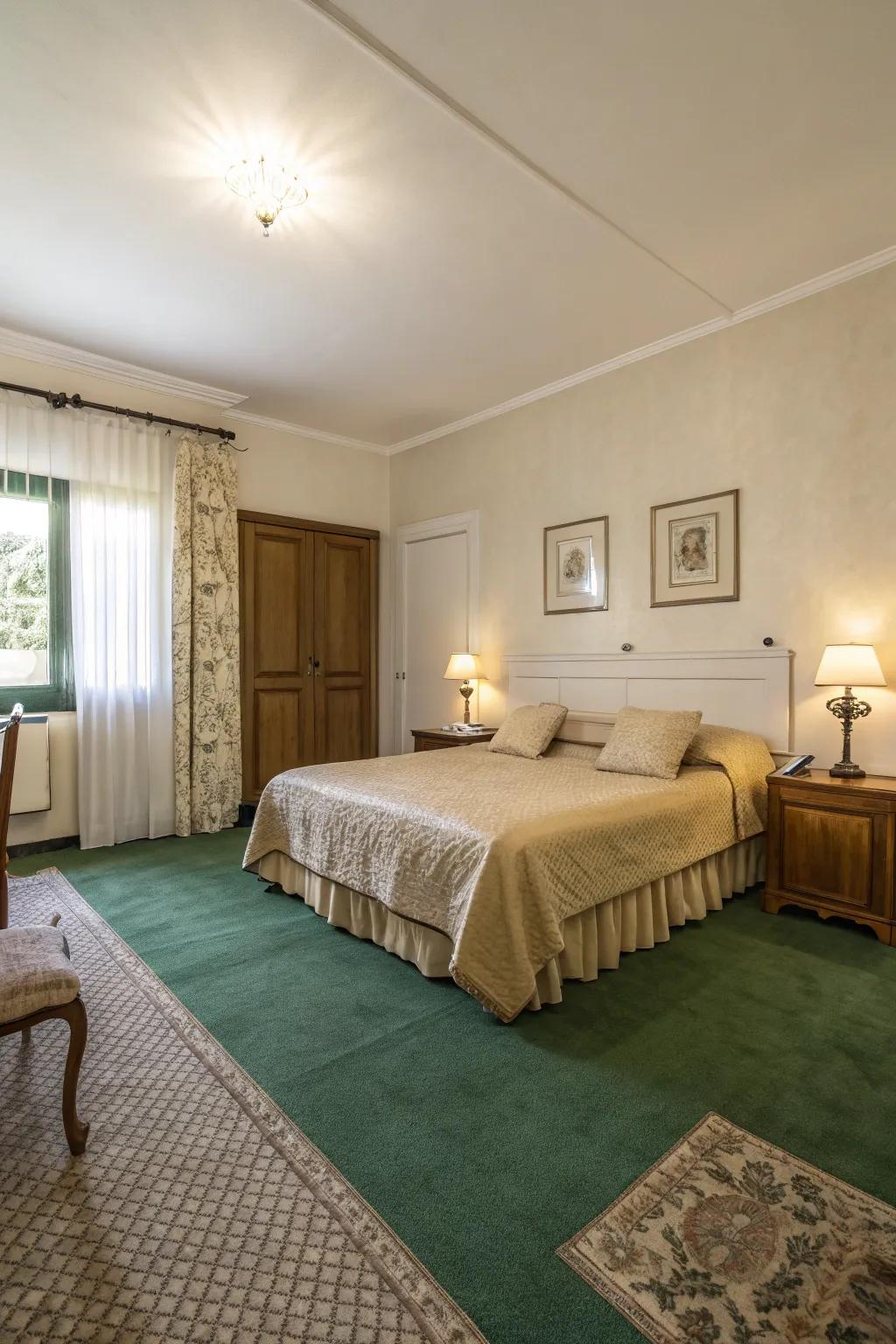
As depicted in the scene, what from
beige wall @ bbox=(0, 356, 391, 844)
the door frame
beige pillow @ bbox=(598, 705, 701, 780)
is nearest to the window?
beige wall @ bbox=(0, 356, 391, 844)

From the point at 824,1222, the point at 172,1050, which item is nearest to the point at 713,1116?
the point at 824,1222

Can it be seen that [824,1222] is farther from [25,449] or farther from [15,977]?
[25,449]

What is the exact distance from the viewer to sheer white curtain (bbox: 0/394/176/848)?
4074mm

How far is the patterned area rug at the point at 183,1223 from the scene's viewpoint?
1.19 meters

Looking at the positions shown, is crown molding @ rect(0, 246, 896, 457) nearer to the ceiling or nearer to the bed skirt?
the ceiling

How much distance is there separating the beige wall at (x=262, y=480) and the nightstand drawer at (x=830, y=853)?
3.64m

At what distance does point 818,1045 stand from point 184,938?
2.38 m

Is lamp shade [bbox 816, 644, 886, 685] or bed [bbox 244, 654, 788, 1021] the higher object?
lamp shade [bbox 816, 644, 886, 685]

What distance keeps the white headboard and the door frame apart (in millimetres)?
606

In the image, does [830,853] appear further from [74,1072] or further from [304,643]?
[304,643]

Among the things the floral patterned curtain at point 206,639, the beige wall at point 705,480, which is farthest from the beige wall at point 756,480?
the floral patterned curtain at point 206,639

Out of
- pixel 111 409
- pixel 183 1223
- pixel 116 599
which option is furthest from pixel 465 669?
pixel 183 1223

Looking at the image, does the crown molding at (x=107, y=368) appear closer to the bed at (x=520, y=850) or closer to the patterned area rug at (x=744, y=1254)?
the bed at (x=520, y=850)

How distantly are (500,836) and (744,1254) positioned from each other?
1152mm
